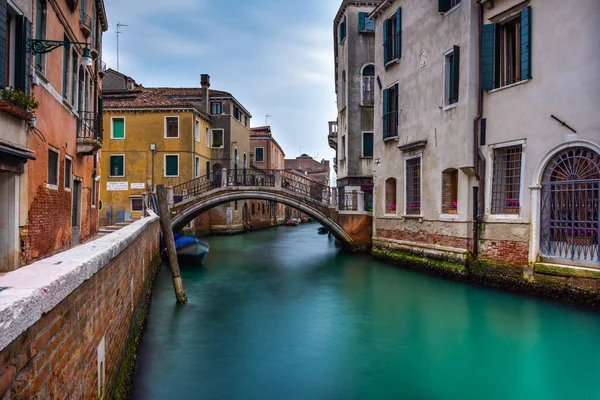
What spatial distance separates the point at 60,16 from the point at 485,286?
865cm

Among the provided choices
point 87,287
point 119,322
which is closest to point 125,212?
point 119,322

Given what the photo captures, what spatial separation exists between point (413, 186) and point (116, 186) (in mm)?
14033

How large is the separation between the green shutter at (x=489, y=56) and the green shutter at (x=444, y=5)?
1.68 meters

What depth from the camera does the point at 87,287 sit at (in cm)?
266

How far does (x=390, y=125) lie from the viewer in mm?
13102

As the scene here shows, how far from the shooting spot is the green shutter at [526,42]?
8180 millimetres

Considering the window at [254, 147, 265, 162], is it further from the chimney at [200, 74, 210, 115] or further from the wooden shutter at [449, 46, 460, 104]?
the wooden shutter at [449, 46, 460, 104]

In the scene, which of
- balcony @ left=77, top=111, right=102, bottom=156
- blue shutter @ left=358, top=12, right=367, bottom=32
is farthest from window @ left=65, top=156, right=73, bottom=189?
blue shutter @ left=358, top=12, right=367, bottom=32

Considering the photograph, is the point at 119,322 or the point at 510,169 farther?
the point at 510,169

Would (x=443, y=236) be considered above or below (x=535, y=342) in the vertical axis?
above

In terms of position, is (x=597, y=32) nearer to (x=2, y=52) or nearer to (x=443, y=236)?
(x=443, y=236)

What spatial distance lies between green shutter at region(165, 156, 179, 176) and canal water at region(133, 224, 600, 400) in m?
11.7

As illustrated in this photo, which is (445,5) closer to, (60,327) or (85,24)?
(85,24)

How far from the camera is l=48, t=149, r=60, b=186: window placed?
788 cm
